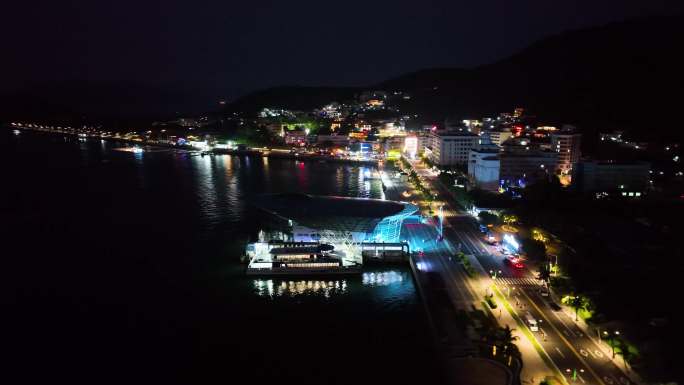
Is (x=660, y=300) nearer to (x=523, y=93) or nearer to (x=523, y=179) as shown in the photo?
(x=523, y=179)

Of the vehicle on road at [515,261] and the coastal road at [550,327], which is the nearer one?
the coastal road at [550,327]

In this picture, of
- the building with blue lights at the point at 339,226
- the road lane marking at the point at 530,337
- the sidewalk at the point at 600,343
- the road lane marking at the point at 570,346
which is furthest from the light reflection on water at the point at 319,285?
A: the sidewalk at the point at 600,343

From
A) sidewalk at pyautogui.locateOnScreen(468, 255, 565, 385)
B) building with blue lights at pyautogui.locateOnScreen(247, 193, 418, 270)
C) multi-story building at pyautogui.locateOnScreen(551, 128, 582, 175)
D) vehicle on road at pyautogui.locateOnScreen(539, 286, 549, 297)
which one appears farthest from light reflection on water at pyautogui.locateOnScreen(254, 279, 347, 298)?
multi-story building at pyautogui.locateOnScreen(551, 128, 582, 175)

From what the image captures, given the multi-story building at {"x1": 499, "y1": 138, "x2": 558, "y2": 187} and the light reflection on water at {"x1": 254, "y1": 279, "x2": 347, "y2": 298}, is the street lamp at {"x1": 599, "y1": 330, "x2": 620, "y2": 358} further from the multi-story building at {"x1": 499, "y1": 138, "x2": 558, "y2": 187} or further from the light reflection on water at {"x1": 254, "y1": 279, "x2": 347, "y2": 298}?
the multi-story building at {"x1": 499, "y1": 138, "x2": 558, "y2": 187}

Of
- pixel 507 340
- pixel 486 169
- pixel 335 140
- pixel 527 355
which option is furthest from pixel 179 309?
pixel 335 140

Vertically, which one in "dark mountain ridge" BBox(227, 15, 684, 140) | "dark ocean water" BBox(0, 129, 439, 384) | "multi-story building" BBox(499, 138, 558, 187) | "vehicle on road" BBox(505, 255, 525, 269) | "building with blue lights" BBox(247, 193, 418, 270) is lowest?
"dark ocean water" BBox(0, 129, 439, 384)

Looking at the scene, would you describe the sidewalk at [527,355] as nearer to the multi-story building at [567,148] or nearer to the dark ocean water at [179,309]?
the dark ocean water at [179,309]

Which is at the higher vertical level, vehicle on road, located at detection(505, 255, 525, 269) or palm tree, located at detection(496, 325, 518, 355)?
vehicle on road, located at detection(505, 255, 525, 269)

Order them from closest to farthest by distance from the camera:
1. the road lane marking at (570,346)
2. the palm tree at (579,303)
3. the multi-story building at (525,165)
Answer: the road lane marking at (570,346) → the palm tree at (579,303) → the multi-story building at (525,165)

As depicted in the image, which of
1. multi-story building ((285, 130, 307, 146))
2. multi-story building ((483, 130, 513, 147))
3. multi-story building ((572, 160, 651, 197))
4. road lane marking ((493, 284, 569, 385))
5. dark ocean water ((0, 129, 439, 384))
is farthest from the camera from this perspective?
multi-story building ((285, 130, 307, 146))
